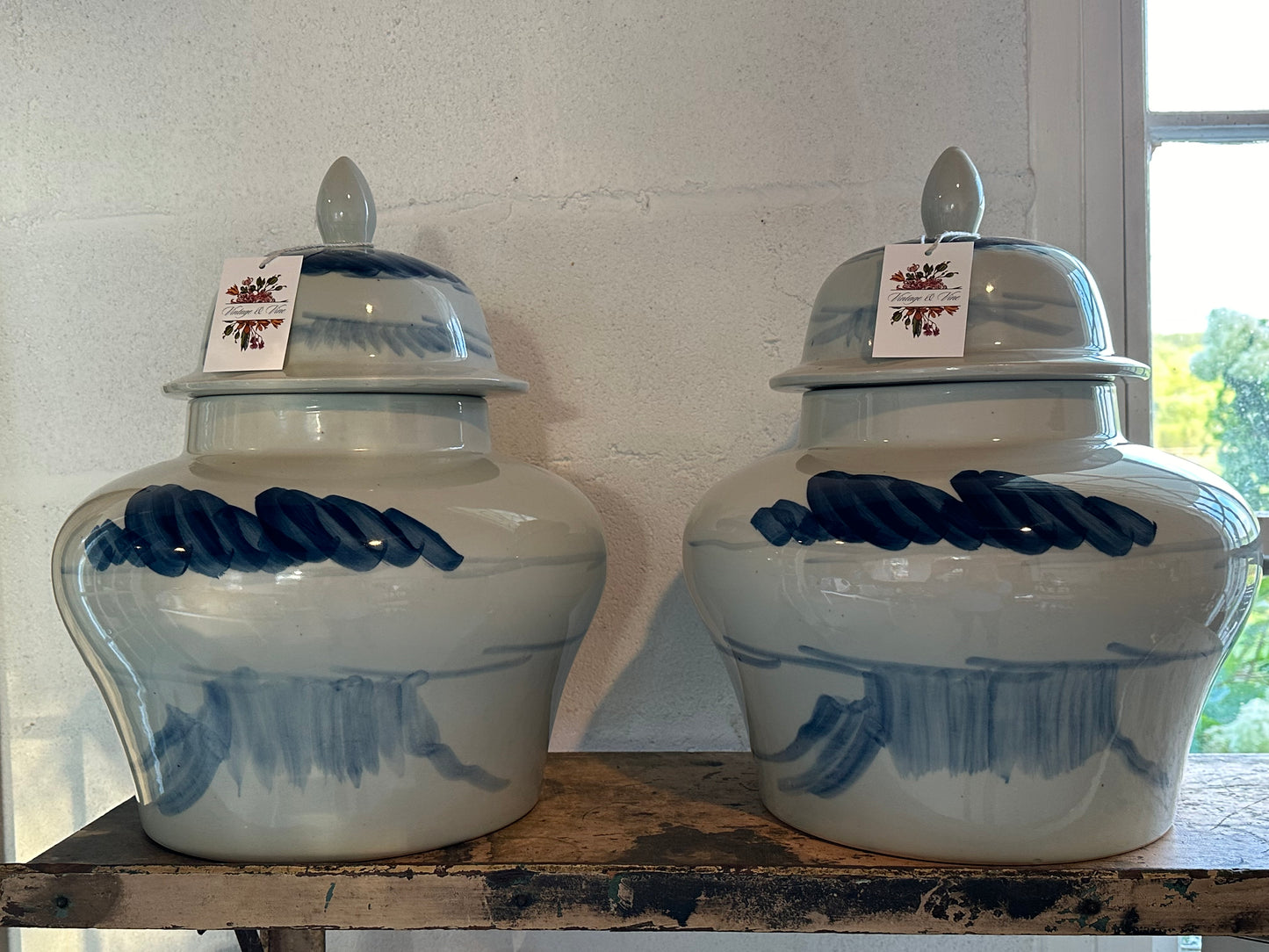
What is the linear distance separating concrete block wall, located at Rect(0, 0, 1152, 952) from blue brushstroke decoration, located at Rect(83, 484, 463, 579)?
0.36 meters

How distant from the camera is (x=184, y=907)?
64 cm

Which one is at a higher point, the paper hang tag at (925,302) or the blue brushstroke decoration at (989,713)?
the paper hang tag at (925,302)

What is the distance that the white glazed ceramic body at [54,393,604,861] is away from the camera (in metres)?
0.61

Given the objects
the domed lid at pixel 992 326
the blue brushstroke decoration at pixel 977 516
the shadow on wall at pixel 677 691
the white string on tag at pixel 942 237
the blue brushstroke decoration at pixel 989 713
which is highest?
the white string on tag at pixel 942 237

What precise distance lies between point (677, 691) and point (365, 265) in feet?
1.65

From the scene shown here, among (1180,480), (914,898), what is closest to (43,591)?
(914,898)

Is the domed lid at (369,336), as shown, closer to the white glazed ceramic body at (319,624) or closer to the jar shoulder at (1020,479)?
the white glazed ceramic body at (319,624)

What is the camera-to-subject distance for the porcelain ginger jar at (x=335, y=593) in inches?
24.2

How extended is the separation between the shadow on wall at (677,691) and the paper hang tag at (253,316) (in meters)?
→ 0.45

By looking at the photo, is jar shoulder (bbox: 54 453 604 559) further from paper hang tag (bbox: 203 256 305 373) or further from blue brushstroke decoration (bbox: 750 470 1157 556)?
blue brushstroke decoration (bbox: 750 470 1157 556)


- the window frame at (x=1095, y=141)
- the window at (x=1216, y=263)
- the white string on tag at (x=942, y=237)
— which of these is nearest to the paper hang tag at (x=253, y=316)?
the white string on tag at (x=942, y=237)

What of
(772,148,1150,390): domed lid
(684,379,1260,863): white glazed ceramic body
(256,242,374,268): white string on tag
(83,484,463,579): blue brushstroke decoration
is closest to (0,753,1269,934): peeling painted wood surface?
(684,379,1260,863): white glazed ceramic body

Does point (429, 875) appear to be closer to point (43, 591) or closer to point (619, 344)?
point (619, 344)

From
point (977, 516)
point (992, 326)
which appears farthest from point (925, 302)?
point (977, 516)
